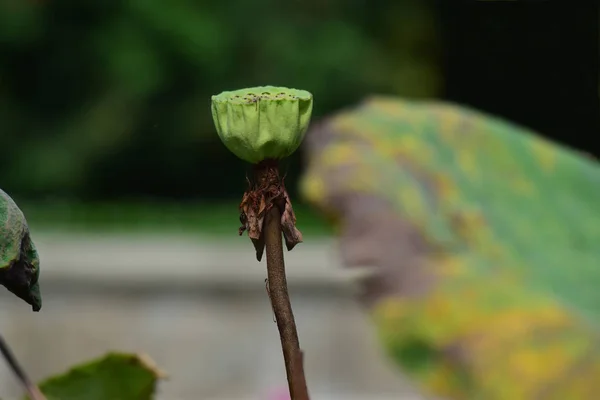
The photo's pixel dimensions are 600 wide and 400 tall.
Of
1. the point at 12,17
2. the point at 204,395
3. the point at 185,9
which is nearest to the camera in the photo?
the point at 204,395

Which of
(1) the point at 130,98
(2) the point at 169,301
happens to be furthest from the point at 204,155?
(2) the point at 169,301

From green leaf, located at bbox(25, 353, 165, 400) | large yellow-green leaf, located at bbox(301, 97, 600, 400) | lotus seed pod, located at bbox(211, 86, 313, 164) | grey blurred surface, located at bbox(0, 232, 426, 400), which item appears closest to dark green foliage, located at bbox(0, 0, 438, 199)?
grey blurred surface, located at bbox(0, 232, 426, 400)

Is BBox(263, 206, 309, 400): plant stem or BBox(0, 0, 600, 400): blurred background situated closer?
BBox(263, 206, 309, 400): plant stem

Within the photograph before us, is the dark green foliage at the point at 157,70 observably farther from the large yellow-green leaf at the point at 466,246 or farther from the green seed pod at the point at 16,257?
the green seed pod at the point at 16,257

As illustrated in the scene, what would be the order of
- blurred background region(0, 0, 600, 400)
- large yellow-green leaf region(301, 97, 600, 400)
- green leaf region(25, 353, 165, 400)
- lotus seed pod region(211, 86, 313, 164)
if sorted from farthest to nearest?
blurred background region(0, 0, 600, 400) → large yellow-green leaf region(301, 97, 600, 400) → green leaf region(25, 353, 165, 400) → lotus seed pod region(211, 86, 313, 164)

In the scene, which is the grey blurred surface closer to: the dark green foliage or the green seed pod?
the dark green foliage

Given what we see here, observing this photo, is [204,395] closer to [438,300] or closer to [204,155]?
[438,300]
